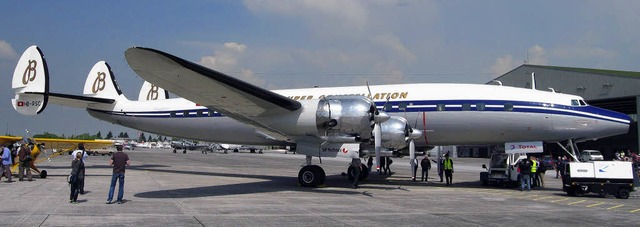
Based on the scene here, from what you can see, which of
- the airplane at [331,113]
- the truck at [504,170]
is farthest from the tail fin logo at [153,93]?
the truck at [504,170]

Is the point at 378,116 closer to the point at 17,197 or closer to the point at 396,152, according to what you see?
the point at 396,152

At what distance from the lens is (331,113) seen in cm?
1429

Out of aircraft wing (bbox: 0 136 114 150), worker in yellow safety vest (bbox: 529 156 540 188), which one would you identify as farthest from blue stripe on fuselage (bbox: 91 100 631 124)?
aircraft wing (bbox: 0 136 114 150)

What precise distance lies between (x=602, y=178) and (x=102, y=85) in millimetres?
21387

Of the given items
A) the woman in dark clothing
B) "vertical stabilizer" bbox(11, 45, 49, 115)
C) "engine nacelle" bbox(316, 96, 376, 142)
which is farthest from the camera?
"vertical stabilizer" bbox(11, 45, 49, 115)

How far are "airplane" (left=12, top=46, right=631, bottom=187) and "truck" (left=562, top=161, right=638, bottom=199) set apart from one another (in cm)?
214

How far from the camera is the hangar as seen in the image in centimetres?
4017

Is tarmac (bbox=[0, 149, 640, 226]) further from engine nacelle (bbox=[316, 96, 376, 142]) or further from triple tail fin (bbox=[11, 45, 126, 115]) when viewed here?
triple tail fin (bbox=[11, 45, 126, 115])

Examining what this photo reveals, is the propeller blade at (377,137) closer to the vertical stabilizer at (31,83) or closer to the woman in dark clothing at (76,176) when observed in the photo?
the woman in dark clothing at (76,176)

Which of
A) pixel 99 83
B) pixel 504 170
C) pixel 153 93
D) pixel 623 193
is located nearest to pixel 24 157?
pixel 99 83

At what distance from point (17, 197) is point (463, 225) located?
10426 mm

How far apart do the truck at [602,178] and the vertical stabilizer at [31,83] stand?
19494 mm

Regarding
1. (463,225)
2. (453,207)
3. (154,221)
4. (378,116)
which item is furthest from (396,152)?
(154,221)

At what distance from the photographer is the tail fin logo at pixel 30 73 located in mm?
19719
